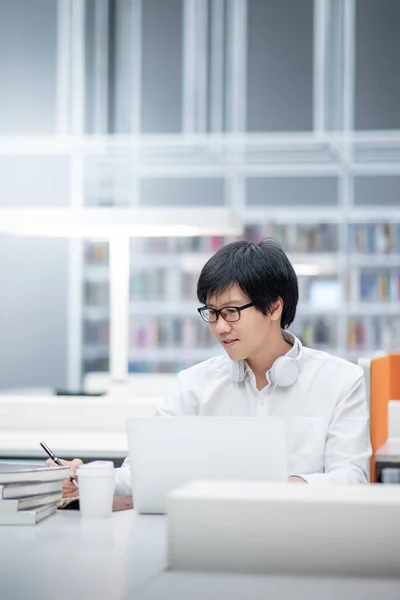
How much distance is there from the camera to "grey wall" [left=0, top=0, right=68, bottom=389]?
6.07 metres

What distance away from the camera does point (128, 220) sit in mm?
3764

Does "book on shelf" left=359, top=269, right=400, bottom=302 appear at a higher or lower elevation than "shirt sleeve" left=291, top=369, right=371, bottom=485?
higher

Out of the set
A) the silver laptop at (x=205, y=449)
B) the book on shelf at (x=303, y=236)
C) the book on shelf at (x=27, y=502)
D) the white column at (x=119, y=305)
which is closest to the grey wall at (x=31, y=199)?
the book on shelf at (x=303, y=236)

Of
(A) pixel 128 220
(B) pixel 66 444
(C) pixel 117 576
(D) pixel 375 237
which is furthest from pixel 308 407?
(D) pixel 375 237

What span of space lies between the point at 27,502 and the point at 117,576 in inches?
20.2

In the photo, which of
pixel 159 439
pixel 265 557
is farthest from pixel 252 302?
pixel 265 557

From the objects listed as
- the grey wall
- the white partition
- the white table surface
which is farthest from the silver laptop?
the grey wall

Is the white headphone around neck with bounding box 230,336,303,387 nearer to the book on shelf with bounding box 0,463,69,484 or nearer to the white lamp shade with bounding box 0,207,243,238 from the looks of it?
the book on shelf with bounding box 0,463,69,484

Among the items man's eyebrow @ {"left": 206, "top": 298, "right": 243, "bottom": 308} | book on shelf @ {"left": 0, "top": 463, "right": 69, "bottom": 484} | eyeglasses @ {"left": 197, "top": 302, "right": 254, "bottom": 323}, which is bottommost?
book on shelf @ {"left": 0, "top": 463, "right": 69, "bottom": 484}

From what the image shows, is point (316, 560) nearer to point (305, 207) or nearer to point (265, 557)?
point (265, 557)

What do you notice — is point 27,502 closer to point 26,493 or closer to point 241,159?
point 26,493

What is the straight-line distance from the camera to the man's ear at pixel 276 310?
2.37 meters

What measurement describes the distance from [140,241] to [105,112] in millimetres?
1022

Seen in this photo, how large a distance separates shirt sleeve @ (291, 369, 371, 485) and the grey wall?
392 cm
